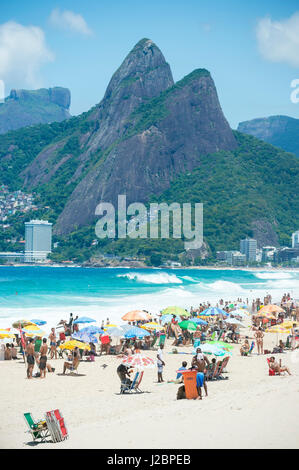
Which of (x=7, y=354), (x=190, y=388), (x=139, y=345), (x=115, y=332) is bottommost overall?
(x=139, y=345)

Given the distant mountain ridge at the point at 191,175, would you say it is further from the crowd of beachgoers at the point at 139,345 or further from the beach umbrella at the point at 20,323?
the beach umbrella at the point at 20,323

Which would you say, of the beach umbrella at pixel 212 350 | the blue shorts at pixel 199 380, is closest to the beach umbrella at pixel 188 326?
the beach umbrella at pixel 212 350

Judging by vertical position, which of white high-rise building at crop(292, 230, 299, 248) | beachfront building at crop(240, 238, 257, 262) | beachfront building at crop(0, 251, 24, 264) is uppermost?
white high-rise building at crop(292, 230, 299, 248)

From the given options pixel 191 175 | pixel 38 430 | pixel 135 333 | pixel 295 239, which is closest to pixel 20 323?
pixel 135 333

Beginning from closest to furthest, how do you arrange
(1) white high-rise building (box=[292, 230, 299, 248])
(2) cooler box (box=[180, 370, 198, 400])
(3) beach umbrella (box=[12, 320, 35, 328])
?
(2) cooler box (box=[180, 370, 198, 400])
(3) beach umbrella (box=[12, 320, 35, 328])
(1) white high-rise building (box=[292, 230, 299, 248])

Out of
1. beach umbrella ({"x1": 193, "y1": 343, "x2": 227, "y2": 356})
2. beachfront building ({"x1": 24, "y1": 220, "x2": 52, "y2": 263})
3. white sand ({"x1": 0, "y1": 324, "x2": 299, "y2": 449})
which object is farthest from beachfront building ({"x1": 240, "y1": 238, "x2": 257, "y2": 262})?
beach umbrella ({"x1": 193, "y1": 343, "x2": 227, "y2": 356})

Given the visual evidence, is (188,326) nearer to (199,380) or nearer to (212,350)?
(212,350)

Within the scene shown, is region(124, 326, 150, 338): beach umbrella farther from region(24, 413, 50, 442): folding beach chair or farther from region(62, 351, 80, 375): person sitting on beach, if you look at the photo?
region(24, 413, 50, 442): folding beach chair
